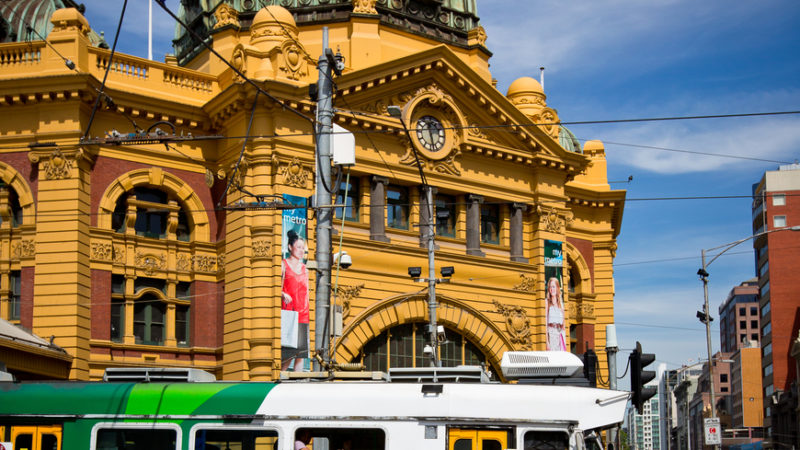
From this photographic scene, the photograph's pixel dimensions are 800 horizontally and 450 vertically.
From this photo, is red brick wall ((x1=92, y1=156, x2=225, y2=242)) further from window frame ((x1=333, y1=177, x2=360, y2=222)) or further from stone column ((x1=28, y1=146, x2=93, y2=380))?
window frame ((x1=333, y1=177, x2=360, y2=222))

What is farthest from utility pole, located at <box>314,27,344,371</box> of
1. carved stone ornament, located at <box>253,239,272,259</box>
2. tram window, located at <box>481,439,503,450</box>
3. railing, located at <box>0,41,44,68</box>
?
railing, located at <box>0,41,44,68</box>

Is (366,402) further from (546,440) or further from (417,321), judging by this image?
(417,321)

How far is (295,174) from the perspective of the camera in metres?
39.4

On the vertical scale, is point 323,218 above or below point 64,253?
below

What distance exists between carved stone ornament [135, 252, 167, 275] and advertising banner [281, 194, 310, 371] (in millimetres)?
5009

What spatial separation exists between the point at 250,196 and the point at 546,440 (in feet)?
60.6

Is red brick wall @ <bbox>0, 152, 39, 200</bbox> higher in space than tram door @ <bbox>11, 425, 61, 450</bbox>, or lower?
higher

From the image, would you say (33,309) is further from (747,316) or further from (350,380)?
(747,316)

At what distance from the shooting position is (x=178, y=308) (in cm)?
4028

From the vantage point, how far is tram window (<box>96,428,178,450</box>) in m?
17.5

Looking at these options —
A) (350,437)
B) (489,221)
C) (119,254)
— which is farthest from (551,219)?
(350,437)

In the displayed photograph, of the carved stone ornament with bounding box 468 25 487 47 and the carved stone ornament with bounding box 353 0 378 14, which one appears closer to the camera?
the carved stone ornament with bounding box 353 0 378 14

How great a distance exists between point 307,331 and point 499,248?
12474mm

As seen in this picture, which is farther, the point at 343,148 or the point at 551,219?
the point at 551,219
